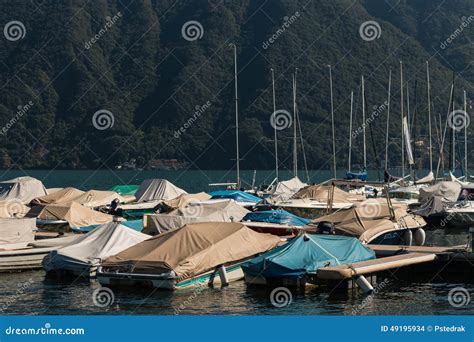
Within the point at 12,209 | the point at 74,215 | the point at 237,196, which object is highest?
the point at 237,196

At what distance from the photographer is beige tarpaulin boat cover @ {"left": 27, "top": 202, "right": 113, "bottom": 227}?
46938mm

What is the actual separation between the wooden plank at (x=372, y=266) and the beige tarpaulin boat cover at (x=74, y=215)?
18.8 metres

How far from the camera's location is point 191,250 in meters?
31.2

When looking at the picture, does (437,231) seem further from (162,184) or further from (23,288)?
(23,288)

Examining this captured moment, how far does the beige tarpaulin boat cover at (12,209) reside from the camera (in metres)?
50.3

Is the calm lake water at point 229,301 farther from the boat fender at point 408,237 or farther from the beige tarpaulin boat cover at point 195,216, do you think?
the beige tarpaulin boat cover at point 195,216

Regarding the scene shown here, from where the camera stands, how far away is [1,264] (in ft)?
115

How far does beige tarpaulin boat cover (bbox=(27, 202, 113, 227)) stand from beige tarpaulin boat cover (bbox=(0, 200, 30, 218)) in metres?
2.68

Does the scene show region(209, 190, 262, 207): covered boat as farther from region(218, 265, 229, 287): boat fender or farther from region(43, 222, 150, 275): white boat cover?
region(218, 265, 229, 287): boat fender

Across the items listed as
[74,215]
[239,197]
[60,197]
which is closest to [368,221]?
[74,215]

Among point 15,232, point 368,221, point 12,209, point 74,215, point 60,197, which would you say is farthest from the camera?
point 60,197

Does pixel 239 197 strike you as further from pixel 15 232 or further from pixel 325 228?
pixel 15 232

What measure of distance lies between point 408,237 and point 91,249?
13880mm

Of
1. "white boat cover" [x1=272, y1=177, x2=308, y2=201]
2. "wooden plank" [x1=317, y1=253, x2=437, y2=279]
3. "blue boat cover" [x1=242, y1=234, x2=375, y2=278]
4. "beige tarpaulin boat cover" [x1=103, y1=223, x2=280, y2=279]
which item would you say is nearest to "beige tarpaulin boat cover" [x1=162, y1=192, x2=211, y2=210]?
"white boat cover" [x1=272, y1=177, x2=308, y2=201]
